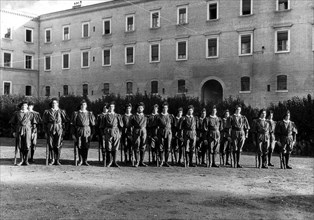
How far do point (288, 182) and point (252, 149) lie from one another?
1199cm

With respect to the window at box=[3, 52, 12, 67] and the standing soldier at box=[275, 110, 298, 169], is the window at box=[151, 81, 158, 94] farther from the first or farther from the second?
the standing soldier at box=[275, 110, 298, 169]

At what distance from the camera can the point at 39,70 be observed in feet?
169

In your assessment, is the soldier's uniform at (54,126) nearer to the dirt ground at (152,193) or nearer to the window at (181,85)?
the dirt ground at (152,193)

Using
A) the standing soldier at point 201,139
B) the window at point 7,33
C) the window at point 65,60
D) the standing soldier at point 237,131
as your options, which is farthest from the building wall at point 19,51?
the standing soldier at point 237,131

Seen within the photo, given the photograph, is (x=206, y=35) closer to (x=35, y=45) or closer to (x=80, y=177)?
(x=35, y=45)

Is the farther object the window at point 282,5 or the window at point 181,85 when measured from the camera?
the window at point 181,85

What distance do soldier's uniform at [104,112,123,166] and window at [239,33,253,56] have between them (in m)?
24.9

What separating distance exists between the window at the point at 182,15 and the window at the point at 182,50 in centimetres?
208

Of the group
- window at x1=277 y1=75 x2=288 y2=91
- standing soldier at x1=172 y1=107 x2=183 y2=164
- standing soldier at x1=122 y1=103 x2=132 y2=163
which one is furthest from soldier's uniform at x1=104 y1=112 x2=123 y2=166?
window at x1=277 y1=75 x2=288 y2=91

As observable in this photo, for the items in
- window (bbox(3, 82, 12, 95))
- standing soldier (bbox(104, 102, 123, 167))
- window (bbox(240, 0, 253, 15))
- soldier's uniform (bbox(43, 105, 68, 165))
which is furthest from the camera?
window (bbox(3, 82, 12, 95))

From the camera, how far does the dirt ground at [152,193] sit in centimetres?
708

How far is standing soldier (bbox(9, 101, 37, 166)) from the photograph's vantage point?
13.3 metres

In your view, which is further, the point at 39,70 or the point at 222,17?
the point at 39,70

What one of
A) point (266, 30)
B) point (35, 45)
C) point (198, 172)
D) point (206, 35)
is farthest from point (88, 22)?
point (198, 172)
